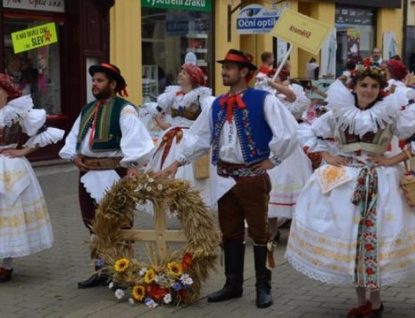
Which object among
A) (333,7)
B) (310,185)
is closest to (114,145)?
(310,185)

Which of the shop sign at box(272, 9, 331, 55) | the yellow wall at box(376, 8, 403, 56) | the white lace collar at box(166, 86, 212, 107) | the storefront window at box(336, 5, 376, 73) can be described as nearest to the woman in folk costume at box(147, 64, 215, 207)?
the white lace collar at box(166, 86, 212, 107)

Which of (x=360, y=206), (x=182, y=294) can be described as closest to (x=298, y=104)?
(x=182, y=294)

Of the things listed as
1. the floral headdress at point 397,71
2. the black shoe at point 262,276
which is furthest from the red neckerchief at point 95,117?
the floral headdress at point 397,71

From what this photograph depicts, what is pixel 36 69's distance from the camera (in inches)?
546

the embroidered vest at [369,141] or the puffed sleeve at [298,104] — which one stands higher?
the puffed sleeve at [298,104]

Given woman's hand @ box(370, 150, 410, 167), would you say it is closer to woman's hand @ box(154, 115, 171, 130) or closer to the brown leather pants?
the brown leather pants

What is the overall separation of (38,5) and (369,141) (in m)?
9.51

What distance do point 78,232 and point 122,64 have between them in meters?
6.99

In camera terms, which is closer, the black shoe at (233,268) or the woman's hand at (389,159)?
the woman's hand at (389,159)

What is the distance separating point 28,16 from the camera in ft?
44.1

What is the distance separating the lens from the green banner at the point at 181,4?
1598cm

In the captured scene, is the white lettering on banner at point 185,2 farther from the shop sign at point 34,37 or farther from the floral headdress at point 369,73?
the floral headdress at point 369,73

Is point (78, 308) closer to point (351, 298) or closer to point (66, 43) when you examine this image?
point (351, 298)

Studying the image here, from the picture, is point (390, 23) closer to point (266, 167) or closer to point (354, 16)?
point (354, 16)
